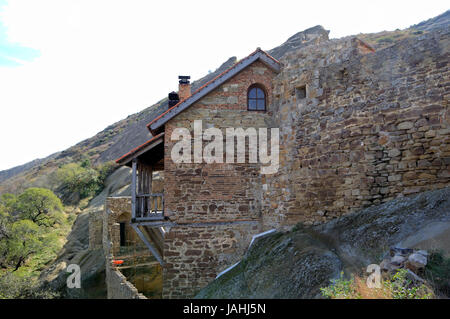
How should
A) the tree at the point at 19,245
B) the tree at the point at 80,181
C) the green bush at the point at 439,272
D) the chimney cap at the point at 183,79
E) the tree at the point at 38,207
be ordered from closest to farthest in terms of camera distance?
the green bush at the point at 439,272 < the chimney cap at the point at 183,79 < the tree at the point at 19,245 < the tree at the point at 38,207 < the tree at the point at 80,181

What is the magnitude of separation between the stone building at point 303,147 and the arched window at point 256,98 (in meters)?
0.04

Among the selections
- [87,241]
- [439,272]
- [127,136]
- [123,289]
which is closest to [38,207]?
[87,241]

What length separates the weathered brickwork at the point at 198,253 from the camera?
9.95 meters

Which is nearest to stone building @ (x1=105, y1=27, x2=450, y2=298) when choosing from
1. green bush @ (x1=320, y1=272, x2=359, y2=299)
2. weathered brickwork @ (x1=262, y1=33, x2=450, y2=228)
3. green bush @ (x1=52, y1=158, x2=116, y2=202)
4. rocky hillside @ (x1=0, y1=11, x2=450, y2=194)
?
weathered brickwork @ (x1=262, y1=33, x2=450, y2=228)

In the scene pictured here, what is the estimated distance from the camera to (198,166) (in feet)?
33.8

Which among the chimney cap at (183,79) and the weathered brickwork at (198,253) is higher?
the chimney cap at (183,79)

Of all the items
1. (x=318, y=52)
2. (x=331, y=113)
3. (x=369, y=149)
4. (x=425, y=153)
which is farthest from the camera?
(x=318, y=52)

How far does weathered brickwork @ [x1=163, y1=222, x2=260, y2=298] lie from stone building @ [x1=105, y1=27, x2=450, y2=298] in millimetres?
31

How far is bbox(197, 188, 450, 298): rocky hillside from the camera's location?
5.24 m

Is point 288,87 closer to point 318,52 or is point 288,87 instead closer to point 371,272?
point 318,52

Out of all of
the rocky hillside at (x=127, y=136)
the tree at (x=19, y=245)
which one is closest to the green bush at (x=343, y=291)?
the tree at (x=19, y=245)

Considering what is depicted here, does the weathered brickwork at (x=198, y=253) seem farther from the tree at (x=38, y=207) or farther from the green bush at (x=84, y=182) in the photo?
the green bush at (x=84, y=182)

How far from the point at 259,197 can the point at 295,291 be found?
480cm
